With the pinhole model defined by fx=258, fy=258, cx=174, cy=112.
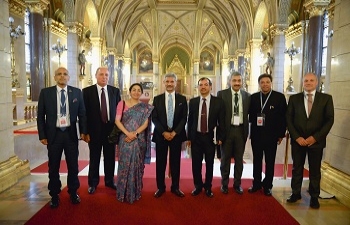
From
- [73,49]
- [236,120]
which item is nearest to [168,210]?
[236,120]

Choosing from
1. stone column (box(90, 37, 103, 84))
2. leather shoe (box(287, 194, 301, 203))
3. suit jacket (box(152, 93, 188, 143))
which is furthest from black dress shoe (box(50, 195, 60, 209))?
stone column (box(90, 37, 103, 84))

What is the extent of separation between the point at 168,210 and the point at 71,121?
63.8 inches

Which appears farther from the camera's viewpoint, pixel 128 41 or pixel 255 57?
pixel 128 41

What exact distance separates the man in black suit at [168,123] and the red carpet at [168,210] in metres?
0.30

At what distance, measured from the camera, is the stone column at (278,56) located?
12141mm

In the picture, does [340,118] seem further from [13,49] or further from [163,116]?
[13,49]

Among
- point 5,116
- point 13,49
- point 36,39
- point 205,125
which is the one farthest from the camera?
point 36,39

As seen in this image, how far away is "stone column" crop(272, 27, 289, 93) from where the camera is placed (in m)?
12.1

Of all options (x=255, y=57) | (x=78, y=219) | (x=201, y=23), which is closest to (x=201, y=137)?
(x=78, y=219)

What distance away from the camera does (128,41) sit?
26.4 m

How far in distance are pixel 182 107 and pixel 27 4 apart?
10534 mm

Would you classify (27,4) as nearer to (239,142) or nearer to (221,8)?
(239,142)

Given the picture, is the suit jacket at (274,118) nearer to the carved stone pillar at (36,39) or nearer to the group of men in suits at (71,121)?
the group of men in suits at (71,121)

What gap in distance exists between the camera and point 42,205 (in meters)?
3.21
